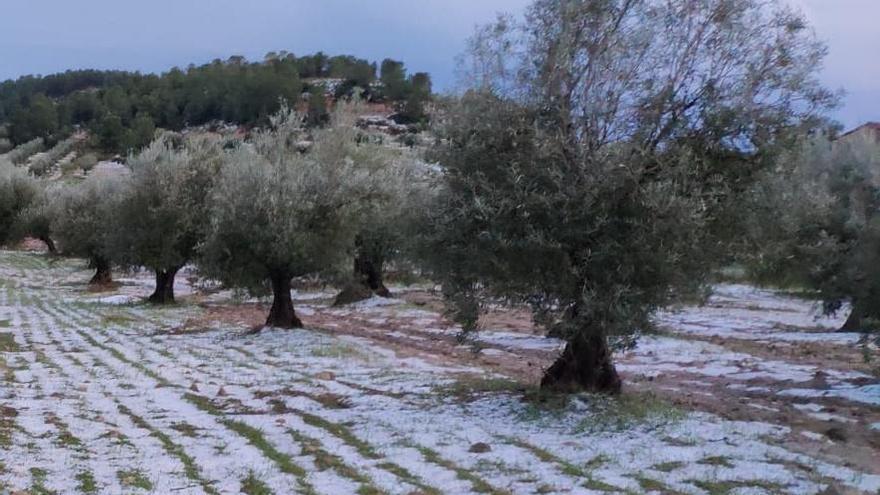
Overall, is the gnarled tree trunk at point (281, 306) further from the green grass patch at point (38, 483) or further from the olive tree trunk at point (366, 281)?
the green grass patch at point (38, 483)

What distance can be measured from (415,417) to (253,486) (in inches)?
137

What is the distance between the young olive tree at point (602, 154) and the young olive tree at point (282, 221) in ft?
35.8

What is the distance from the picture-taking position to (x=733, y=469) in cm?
875

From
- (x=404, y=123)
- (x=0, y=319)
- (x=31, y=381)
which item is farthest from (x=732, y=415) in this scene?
(x=404, y=123)

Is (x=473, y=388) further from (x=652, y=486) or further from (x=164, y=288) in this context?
(x=164, y=288)

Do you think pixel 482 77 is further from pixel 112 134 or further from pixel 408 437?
pixel 112 134

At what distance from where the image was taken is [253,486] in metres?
8.28

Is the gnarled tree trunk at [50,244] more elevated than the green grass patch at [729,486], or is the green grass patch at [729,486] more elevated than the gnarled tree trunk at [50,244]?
the gnarled tree trunk at [50,244]

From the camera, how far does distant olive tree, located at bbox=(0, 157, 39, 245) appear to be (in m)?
62.1

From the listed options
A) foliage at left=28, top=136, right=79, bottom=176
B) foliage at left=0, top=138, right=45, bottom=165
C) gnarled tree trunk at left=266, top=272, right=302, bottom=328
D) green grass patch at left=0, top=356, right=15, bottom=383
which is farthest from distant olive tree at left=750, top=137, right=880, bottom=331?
foliage at left=0, top=138, right=45, bottom=165

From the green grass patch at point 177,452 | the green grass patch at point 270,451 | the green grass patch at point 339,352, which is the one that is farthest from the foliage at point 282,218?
the green grass patch at point 270,451

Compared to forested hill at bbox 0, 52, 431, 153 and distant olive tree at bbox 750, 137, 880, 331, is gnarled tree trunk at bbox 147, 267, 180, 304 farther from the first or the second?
forested hill at bbox 0, 52, 431, 153

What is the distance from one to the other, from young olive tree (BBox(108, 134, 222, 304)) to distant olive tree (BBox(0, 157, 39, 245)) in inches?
1385

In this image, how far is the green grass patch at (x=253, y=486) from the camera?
26.5 feet
